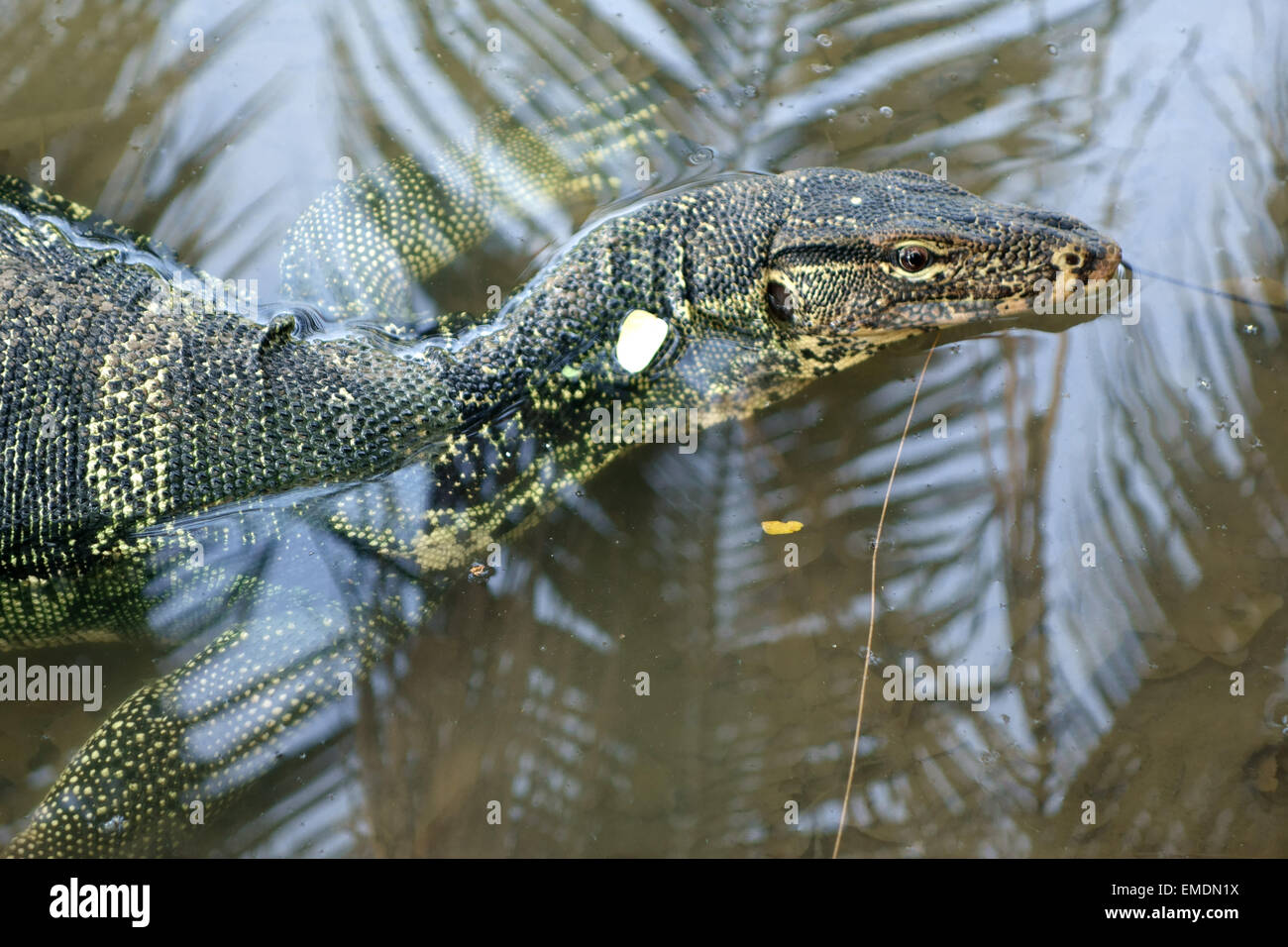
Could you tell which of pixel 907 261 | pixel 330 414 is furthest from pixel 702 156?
pixel 330 414

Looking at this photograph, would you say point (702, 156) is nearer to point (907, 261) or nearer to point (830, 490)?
point (907, 261)

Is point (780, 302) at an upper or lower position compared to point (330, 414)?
upper

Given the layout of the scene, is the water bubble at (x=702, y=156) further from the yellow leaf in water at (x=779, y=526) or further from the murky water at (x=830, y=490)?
the yellow leaf in water at (x=779, y=526)

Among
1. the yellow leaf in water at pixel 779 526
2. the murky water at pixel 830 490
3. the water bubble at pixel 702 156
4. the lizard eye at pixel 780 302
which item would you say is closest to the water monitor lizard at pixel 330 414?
the lizard eye at pixel 780 302

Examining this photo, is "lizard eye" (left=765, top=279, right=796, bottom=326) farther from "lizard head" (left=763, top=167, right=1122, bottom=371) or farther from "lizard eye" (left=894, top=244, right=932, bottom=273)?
"lizard eye" (left=894, top=244, right=932, bottom=273)

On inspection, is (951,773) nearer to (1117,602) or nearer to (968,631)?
(968,631)

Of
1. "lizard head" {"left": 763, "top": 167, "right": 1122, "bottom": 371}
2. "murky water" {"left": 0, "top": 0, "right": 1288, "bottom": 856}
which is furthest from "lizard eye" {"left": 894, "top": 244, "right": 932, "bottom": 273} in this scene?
"murky water" {"left": 0, "top": 0, "right": 1288, "bottom": 856}
